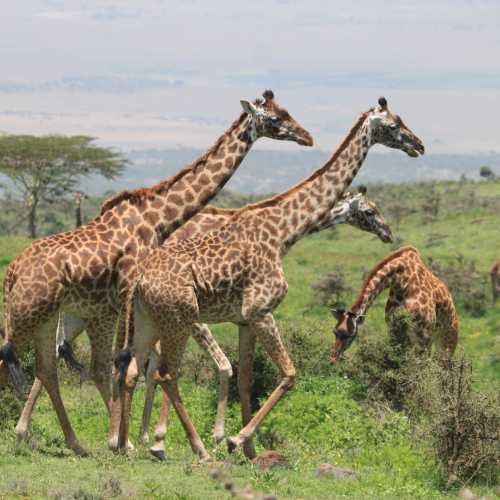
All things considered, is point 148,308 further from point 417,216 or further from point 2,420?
point 417,216

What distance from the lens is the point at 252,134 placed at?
1203 centimetres

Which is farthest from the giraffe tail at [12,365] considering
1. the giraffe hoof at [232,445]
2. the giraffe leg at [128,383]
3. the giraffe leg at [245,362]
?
the giraffe leg at [245,362]

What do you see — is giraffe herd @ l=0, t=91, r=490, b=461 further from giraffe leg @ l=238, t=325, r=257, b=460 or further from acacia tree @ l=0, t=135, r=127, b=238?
acacia tree @ l=0, t=135, r=127, b=238

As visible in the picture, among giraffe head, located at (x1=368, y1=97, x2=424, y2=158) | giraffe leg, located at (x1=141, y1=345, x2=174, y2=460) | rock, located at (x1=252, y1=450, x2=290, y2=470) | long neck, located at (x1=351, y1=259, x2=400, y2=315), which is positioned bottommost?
rock, located at (x1=252, y1=450, x2=290, y2=470)

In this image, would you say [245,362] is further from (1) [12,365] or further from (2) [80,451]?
(1) [12,365]

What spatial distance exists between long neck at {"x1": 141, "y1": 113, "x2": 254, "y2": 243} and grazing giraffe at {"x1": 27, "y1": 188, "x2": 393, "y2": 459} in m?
0.50

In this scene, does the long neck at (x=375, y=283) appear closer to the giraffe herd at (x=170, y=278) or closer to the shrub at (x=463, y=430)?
the giraffe herd at (x=170, y=278)

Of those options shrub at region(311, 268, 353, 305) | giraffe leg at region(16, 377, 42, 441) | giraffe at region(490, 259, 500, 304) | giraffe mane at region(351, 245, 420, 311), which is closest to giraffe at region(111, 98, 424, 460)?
giraffe leg at region(16, 377, 42, 441)

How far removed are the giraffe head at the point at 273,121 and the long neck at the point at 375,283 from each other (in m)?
3.66

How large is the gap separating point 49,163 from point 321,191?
129 ft

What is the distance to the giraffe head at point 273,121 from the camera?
11891 millimetres

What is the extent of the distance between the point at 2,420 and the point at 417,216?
124ft

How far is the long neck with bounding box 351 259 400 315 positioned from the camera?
49.0ft

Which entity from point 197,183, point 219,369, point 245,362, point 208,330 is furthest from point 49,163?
point 245,362
